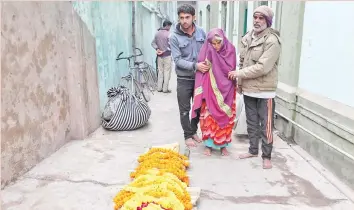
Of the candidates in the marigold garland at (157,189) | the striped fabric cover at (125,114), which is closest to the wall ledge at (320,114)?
the marigold garland at (157,189)

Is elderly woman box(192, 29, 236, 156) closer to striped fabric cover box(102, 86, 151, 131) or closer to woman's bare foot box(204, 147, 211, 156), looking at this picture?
woman's bare foot box(204, 147, 211, 156)

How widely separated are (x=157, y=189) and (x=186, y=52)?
204 cm

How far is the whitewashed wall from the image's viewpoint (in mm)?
3221

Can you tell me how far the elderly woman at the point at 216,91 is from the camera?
369 cm

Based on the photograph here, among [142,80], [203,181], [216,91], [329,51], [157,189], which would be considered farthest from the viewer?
[142,80]

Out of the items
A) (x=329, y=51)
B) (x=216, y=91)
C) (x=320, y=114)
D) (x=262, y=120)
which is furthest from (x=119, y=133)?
(x=329, y=51)

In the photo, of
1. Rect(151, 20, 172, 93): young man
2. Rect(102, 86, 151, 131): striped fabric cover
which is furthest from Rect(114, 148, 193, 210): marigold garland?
Rect(151, 20, 172, 93): young man

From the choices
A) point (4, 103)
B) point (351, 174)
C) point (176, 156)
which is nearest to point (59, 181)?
point (4, 103)

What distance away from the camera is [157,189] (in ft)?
8.09

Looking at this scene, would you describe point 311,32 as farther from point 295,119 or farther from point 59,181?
point 59,181

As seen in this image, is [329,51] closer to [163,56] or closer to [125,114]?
[125,114]

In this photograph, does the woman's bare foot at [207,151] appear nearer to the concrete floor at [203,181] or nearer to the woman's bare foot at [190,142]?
the concrete floor at [203,181]

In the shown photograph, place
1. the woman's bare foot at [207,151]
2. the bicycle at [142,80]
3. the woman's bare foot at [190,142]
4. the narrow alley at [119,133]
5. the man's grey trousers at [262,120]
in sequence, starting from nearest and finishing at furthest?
the narrow alley at [119,133], the man's grey trousers at [262,120], the woman's bare foot at [207,151], the woman's bare foot at [190,142], the bicycle at [142,80]

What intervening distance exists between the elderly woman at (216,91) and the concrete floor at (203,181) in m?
0.35
